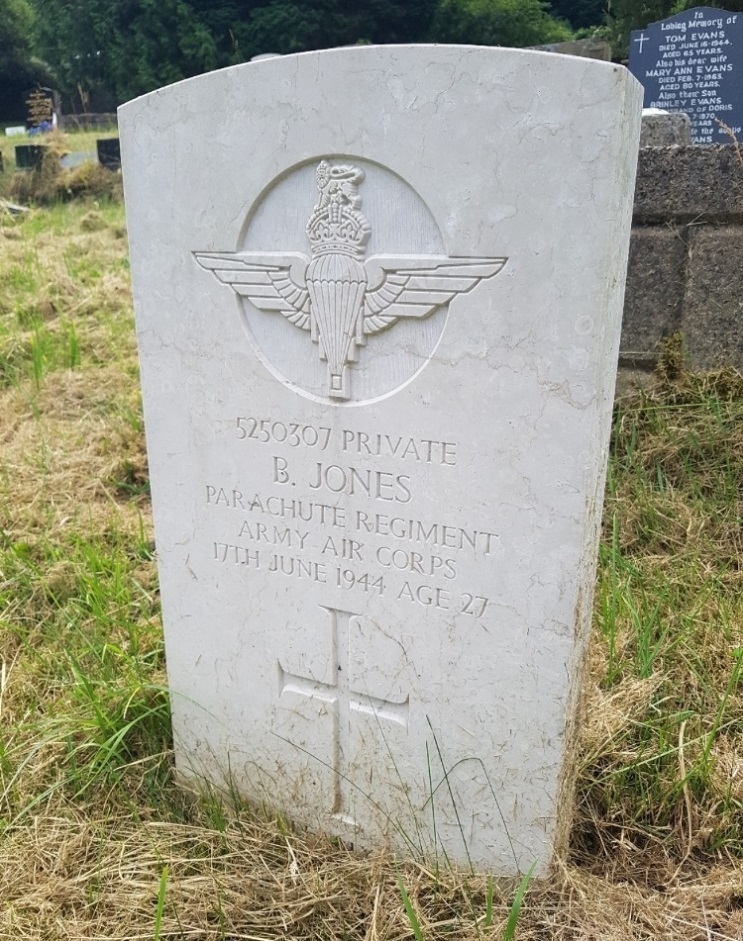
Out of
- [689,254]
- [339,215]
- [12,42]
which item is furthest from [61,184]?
[12,42]

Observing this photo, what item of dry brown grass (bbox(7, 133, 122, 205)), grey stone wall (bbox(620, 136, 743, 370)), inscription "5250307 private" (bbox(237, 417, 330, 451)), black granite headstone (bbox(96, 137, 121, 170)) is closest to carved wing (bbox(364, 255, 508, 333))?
inscription "5250307 private" (bbox(237, 417, 330, 451))

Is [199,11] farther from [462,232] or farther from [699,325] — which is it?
[462,232]

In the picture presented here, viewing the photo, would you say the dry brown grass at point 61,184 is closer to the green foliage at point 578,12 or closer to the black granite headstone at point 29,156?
the black granite headstone at point 29,156

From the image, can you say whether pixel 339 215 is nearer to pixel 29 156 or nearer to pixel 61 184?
pixel 61 184

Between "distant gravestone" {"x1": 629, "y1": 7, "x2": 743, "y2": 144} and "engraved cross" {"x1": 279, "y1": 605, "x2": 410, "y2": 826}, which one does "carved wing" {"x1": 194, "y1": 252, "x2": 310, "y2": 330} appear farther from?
"distant gravestone" {"x1": 629, "y1": 7, "x2": 743, "y2": 144}

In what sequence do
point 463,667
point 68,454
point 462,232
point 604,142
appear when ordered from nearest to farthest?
point 604,142
point 462,232
point 463,667
point 68,454

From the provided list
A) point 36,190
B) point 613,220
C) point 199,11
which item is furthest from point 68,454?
point 199,11

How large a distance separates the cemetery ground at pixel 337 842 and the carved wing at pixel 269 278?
1014 millimetres

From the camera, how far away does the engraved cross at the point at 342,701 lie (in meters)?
1.69

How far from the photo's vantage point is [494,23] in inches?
814

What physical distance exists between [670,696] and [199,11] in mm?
20910

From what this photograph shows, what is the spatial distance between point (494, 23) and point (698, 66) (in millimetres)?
17258

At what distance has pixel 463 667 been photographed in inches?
61.4

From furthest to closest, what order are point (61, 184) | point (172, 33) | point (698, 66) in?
point (172, 33) < point (61, 184) < point (698, 66)
